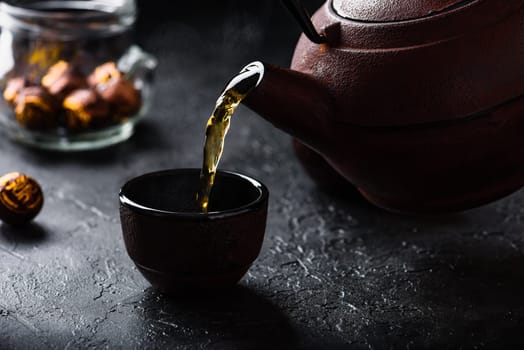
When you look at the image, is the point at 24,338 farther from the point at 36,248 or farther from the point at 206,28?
the point at 206,28

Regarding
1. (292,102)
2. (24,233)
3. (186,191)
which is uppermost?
(292,102)

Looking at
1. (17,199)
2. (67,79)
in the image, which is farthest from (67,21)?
(17,199)

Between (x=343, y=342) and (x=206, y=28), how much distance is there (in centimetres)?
137

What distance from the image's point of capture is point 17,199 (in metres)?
1.04

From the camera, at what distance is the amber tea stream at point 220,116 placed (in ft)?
2.89

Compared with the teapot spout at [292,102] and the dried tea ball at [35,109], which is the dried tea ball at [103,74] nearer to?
the dried tea ball at [35,109]

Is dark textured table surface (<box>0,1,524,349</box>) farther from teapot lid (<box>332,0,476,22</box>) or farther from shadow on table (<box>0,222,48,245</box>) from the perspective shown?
teapot lid (<box>332,0,476,22</box>)

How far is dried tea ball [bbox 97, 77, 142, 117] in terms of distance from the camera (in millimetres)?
1377

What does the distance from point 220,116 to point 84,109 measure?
479mm

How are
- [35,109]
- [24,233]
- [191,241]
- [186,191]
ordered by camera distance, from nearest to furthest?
[191,241], [186,191], [24,233], [35,109]

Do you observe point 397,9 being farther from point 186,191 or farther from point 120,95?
point 120,95

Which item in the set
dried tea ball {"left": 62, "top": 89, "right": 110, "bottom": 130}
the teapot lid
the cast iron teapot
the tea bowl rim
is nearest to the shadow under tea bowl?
the tea bowl rim

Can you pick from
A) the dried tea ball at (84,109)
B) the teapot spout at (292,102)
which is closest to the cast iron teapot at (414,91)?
the teapot spout at (292,102)

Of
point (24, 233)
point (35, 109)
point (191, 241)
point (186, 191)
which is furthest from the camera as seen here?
point (35, 109)
